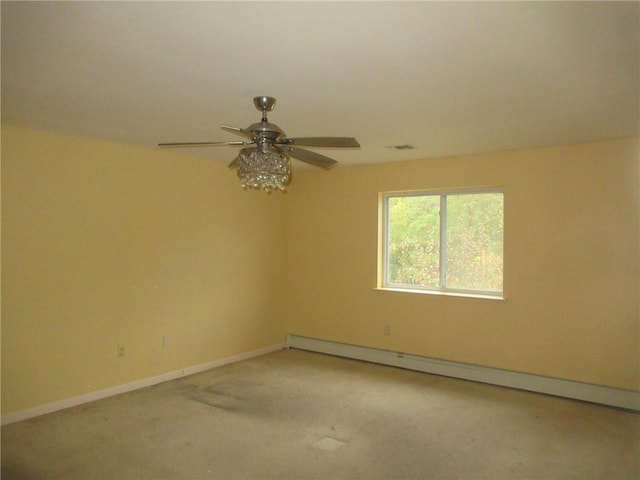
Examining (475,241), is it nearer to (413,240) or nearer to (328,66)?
(413,240)

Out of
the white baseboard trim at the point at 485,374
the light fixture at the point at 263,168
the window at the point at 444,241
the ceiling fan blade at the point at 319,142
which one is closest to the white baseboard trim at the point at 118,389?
the white baseboard trim at the point at 485,374

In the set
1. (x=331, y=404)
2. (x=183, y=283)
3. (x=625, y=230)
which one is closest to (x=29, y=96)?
(x=183, y=283)

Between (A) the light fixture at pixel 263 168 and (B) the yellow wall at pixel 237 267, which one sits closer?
(A) the light fixture at pixel 263 168

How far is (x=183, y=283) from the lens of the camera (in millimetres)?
4746

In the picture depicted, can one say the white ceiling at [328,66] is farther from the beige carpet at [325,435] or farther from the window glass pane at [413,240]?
the beige carpet at [325,435]

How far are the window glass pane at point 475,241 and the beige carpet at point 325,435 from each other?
3.39 ft

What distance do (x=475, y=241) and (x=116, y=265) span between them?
138 inches

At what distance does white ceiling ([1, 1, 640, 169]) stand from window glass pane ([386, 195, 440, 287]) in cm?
149

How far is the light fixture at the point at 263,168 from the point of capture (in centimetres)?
233

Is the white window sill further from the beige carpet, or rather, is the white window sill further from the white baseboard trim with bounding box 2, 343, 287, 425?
the white baseboard trim with bounding box 2, 343, 287, 425

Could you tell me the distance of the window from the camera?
4.59 meters

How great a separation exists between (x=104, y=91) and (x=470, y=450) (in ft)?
10.6

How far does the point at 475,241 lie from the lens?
4691 mm

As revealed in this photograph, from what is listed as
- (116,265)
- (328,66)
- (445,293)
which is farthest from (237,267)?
(328,66)
